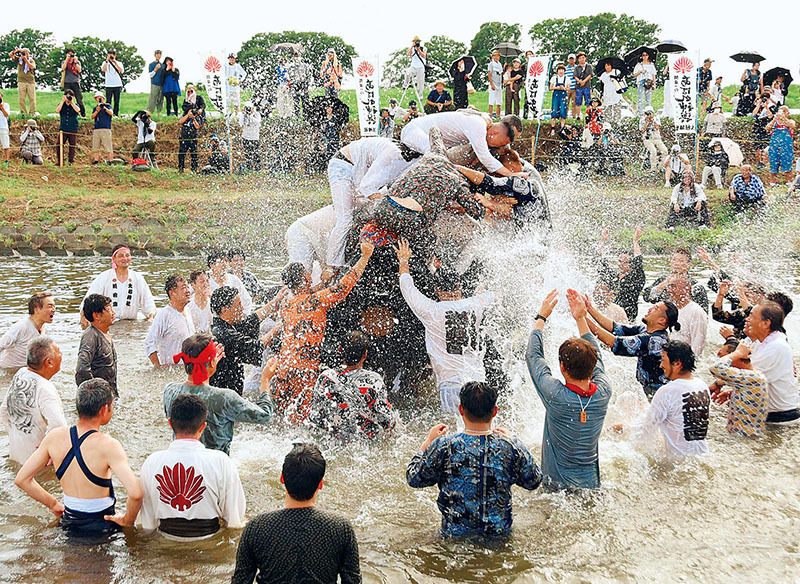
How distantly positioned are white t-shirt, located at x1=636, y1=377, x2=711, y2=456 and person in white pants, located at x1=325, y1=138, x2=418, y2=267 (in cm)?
298

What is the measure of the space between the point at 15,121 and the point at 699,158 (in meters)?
→ 21.6

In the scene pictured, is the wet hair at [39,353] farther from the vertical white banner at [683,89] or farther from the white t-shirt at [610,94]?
the white t-shirt at [610,94]

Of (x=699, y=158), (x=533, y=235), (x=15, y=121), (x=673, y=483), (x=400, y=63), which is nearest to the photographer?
(x=673, y=483)

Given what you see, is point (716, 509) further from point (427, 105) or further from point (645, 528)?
point (427, 105)

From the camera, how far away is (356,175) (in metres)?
7.08

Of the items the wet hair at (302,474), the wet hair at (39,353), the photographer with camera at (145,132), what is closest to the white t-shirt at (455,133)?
the wet hair at (39,353)

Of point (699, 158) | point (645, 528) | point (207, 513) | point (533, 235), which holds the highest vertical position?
point (699, 158)

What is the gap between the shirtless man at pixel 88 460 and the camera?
4.23 m

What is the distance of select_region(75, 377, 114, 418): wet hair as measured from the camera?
13.8ft

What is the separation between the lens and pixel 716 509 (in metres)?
5.20

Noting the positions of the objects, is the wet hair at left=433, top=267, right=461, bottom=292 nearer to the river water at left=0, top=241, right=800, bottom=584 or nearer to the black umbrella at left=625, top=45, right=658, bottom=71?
the river water at left=0, top=241, right=800, bottom=584

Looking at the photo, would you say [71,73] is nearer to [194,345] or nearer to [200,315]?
[200,315]

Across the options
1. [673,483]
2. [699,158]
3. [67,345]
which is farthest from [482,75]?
[673,483]

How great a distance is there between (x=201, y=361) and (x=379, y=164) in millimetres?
2882
